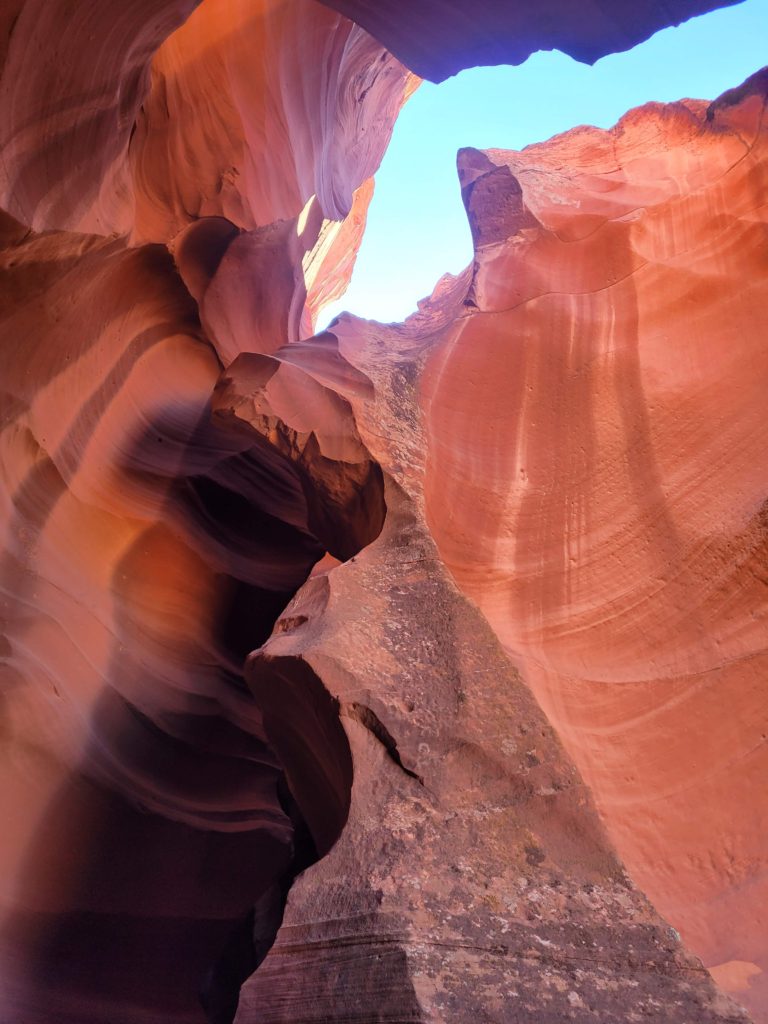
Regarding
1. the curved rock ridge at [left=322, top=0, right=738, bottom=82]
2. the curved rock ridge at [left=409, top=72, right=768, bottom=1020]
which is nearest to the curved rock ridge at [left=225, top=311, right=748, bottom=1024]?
the curved rock ridge at [left=409, top=72, right=768, bottom=1020]

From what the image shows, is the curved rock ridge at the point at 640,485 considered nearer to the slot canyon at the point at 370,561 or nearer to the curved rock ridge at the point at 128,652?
the slot canyon at the point at 370,561

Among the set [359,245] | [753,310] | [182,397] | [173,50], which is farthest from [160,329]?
[359,245]

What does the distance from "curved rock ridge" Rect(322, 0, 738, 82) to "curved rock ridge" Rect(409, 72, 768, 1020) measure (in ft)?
4.92

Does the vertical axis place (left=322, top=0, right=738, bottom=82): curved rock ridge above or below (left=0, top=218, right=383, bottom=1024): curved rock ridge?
above

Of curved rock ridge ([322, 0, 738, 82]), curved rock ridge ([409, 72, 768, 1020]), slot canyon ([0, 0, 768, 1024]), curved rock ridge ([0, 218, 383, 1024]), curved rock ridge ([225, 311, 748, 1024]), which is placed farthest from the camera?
curved rock ridge ([0, 218, 383, 1024])

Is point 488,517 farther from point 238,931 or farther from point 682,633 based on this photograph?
point 238,931

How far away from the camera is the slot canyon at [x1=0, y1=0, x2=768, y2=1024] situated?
2889mm

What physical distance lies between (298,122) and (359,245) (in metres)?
8.80

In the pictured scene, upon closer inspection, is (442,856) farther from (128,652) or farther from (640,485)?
(128,652)

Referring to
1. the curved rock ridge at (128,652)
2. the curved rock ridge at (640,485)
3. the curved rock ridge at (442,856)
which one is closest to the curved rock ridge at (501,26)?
the curved rock ridge at (640,485)

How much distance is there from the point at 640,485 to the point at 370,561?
A: 1.63 metres

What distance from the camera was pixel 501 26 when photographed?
4.90m

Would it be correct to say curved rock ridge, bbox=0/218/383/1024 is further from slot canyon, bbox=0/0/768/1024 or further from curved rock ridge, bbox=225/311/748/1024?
A: curved rock ridge, bbox=225/311/748/1024

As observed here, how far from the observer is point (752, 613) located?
4.13 m
